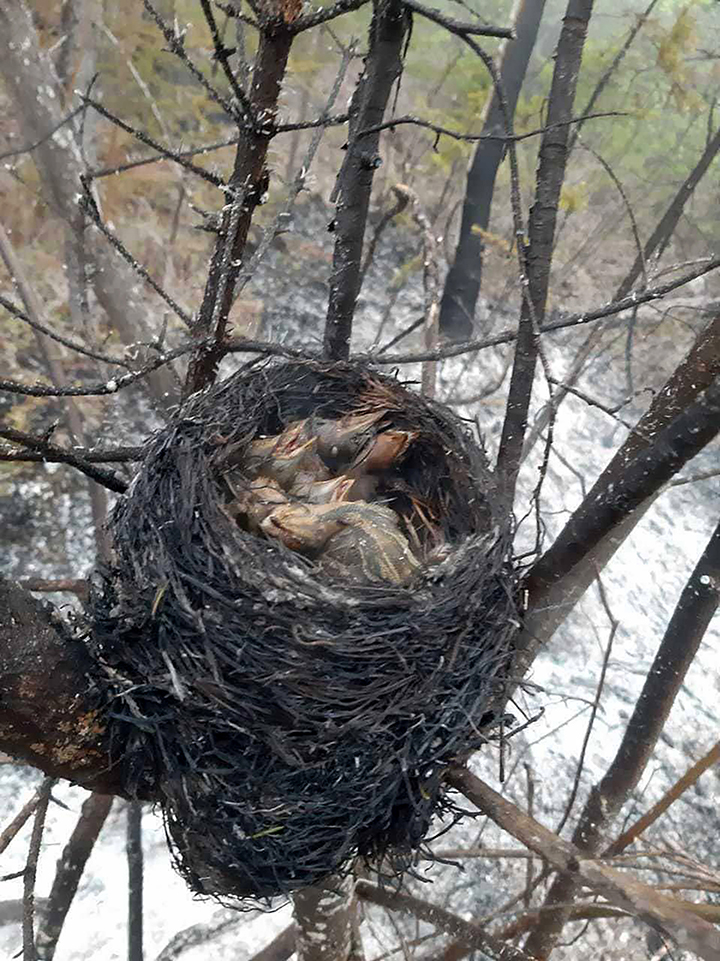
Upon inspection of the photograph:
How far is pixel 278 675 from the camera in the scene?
3.48 feet

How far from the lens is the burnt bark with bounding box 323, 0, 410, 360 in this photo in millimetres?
1289

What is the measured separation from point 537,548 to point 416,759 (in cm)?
40

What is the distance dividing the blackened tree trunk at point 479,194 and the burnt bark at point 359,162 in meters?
3.95

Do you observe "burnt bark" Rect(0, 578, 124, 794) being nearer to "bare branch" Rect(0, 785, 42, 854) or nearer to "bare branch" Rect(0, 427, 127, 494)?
"bare branch" Rect(0, 427, 127, 494)

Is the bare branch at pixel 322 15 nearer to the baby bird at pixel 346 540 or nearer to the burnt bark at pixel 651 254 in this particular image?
the baby bird at pixel 346 540

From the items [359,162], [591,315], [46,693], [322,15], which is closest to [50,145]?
[359,162]

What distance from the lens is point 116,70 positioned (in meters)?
5.09

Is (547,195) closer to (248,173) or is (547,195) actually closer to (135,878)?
(248,173)

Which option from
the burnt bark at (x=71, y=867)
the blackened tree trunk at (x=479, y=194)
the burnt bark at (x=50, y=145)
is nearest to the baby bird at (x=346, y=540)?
the burnt bark at (x=71, y=867)

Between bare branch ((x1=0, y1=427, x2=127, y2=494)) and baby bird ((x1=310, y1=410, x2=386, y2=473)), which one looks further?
baby bird ((x1=310, y1=410, x2=386, y2=473))

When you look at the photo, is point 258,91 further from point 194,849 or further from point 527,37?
point 527,37

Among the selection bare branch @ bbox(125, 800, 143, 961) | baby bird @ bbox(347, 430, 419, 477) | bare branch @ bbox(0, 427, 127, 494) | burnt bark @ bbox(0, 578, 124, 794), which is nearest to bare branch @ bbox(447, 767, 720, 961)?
burnt bark @ bbox(0, 578, 124, 794)

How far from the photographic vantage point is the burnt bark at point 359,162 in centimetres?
129

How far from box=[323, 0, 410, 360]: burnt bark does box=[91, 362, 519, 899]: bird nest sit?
0.41 m
